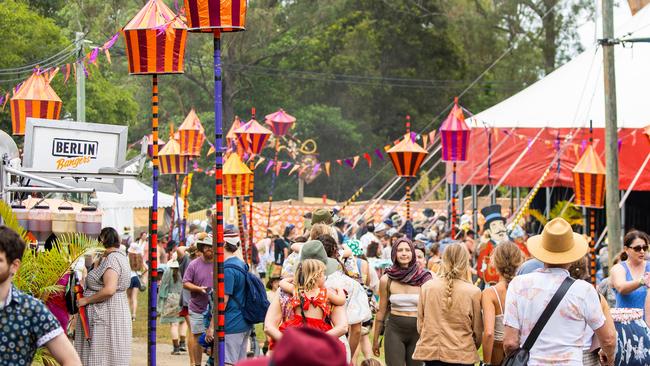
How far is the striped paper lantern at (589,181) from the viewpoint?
1858cm

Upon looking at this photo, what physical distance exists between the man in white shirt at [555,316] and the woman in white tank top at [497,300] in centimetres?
111

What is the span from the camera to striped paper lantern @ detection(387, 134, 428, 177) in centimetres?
2209

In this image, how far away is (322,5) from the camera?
49.0 metres

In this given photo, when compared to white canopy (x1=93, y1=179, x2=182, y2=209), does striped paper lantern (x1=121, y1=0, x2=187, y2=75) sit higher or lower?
higher

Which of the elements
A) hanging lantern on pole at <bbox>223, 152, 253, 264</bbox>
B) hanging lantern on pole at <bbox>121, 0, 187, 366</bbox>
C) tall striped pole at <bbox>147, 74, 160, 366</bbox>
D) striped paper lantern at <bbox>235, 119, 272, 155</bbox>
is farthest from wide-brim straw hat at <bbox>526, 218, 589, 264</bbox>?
→ striped paper lantern at <bbox>235, 119, 272, 155</bbox>

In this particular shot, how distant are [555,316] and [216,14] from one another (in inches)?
175

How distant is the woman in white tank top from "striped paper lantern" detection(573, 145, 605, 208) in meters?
10.8

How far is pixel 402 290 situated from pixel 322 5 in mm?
40283

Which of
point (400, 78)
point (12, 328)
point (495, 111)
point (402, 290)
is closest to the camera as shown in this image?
point (12, 328)

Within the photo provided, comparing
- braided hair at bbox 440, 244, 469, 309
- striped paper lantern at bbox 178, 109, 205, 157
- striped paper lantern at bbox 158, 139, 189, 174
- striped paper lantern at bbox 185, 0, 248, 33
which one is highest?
striped paper lantern at bbox 185, 0, 248, 33

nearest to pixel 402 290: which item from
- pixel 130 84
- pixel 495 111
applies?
pixel 495 111

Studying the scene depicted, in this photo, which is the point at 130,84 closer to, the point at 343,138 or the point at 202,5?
the point at 343,138

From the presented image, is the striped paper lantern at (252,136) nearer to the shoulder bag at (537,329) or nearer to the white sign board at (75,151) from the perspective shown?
the white sign board at (75,151)

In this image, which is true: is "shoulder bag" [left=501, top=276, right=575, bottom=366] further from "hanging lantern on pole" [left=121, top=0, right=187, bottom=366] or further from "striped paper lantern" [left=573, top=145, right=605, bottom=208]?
"striped paper lantern" [left=573, top=145, right=605, bottom=208]
